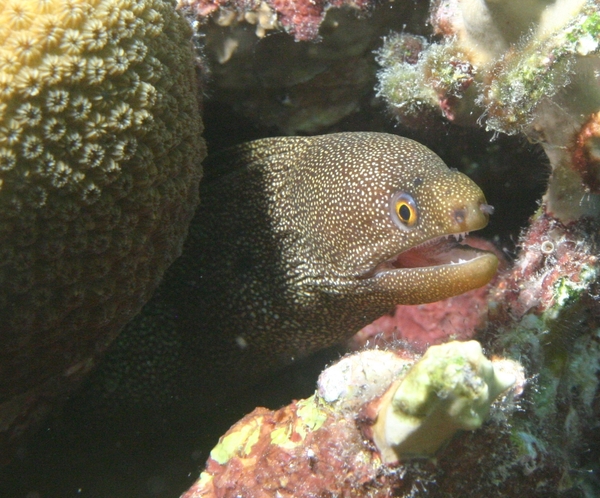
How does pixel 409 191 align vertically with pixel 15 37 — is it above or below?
below

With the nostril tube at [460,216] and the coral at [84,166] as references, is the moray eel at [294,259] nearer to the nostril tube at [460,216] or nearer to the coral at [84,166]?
the nostril tube at [460,216]

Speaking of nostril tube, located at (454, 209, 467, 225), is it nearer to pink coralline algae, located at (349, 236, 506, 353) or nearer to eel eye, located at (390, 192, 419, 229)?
eel eye, located at (390, 192, 419, 229)

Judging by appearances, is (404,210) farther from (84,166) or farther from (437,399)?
(84,166)

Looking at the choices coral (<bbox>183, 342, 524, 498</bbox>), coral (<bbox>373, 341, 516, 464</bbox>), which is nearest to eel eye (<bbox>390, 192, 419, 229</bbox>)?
coral (<bbox>183, 342, 524, 498</bbox>)

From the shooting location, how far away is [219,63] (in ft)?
11.4

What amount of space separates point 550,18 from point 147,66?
80.7 inches

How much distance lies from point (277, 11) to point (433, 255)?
1.99 m

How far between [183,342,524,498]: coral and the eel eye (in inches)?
32.0

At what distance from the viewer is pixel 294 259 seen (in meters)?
3.34

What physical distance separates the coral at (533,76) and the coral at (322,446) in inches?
47.8

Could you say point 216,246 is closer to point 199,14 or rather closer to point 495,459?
point 199,14

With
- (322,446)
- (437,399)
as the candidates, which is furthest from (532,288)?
(322,446)

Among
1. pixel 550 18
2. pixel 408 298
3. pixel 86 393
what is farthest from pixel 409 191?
pixel 86 393

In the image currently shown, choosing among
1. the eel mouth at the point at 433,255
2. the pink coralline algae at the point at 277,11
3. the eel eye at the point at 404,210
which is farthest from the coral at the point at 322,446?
the pink coralline algae at the point at 277,11
